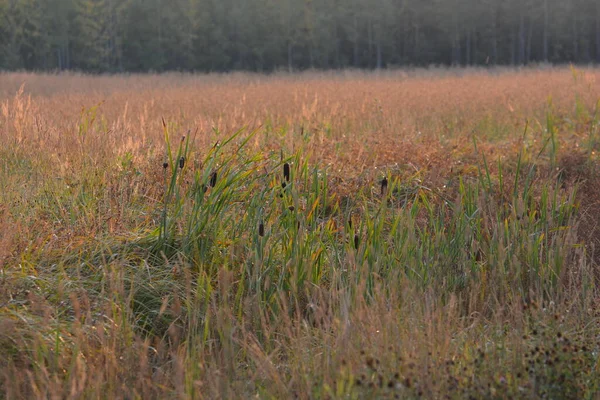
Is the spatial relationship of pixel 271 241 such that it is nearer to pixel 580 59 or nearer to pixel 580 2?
pixel 580 2

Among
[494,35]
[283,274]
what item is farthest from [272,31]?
[283,274]

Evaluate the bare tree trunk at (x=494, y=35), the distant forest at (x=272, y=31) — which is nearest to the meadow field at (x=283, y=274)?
the distant forest at (x=272, y=31)

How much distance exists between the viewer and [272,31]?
43.1 m

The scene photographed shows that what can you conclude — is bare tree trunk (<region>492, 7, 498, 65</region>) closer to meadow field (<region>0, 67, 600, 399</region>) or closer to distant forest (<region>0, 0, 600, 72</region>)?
distant forest (<region>0, 0, 600, 72</region>)

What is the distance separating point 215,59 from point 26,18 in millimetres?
11076

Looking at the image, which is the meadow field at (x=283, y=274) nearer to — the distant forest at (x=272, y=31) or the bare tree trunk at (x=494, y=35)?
the distant forest at (x=272, y=31)

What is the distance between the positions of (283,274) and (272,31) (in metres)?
41.5

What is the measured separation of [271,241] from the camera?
3324mm

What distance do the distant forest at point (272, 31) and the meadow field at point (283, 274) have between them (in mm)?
35487

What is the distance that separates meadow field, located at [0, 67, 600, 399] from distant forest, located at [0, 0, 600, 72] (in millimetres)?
35487

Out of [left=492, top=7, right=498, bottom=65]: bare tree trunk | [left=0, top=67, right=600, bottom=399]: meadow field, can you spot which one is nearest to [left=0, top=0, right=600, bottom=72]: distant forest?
[left=492, top=7, right=498, bottom=65]: bare tree trunk

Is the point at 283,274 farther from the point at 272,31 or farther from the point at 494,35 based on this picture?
the point at 494,35

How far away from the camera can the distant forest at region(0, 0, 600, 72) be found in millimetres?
39719

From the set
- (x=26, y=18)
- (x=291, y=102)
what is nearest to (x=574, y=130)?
(x=291, y=102)
